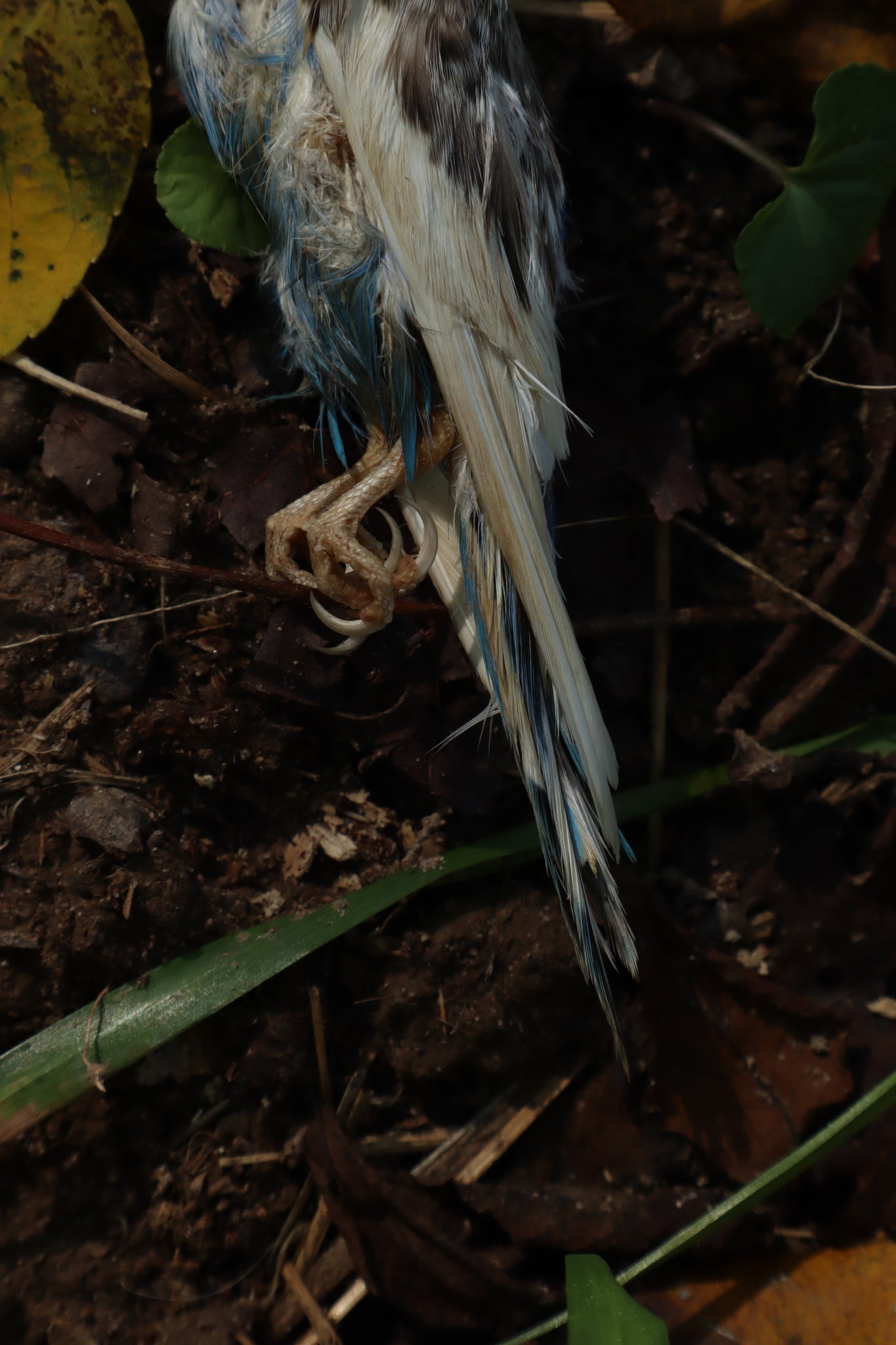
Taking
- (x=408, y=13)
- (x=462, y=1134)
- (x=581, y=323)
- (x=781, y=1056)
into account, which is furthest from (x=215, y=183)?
(x=781, y=1056)

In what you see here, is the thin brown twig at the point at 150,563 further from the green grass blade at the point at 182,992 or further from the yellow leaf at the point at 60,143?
the green grass blade at the point at 182,992

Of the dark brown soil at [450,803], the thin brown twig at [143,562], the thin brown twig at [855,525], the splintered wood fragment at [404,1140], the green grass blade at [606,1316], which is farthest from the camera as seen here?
the thin brown twig at [855,525]

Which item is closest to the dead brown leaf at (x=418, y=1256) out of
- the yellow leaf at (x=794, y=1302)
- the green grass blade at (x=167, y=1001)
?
the yellow leaf at (x=794, y=1302)

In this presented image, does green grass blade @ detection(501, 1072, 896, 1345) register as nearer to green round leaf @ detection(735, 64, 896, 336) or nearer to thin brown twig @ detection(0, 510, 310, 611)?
thin brown twig @ detection(0, 510, 310, 611)

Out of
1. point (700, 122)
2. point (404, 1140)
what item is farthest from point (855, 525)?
point (404, 1140)

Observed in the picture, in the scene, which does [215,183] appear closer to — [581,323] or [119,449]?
[119,449]

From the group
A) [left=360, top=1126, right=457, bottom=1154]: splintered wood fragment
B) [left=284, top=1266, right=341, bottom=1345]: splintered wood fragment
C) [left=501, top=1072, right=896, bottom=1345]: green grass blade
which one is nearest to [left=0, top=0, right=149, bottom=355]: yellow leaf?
[left=360, top=1126, right=457, bottom=1154]: splintered wood fragment

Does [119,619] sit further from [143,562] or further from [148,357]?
[148,357]
